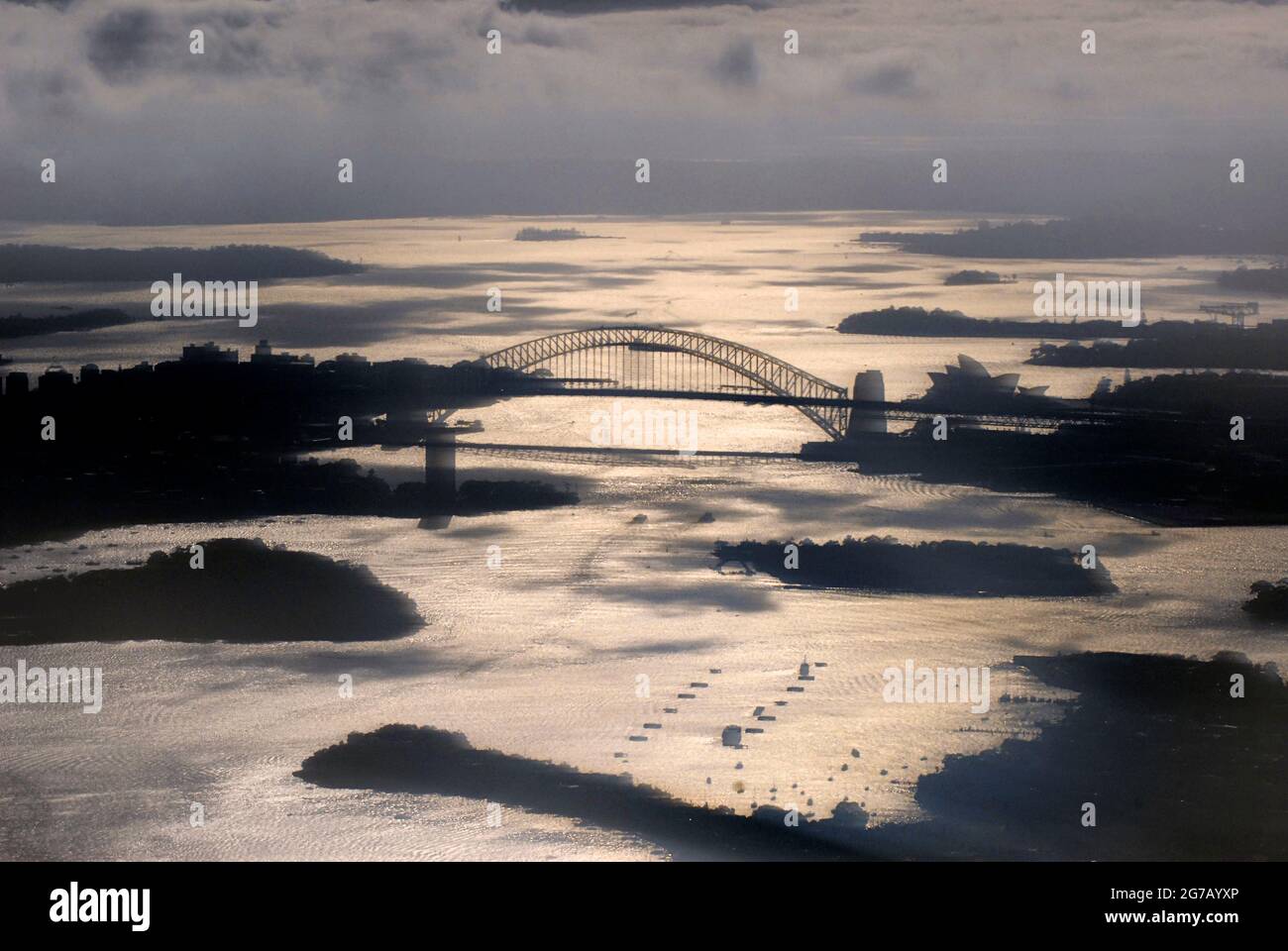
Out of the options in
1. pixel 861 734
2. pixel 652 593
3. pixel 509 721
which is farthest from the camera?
pixel 652 593

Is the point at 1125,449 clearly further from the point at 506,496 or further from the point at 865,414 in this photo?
the point at 506,496

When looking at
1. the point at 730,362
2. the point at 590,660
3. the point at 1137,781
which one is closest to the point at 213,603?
the point at 590,660

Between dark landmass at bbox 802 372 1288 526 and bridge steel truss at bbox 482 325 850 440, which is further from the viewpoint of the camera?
bridge steel truss at bbox 482 325 850 440

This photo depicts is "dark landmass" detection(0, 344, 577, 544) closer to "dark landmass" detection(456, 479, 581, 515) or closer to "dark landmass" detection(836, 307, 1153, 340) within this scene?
"dark landmass" detection(456, 479, 581, 515)

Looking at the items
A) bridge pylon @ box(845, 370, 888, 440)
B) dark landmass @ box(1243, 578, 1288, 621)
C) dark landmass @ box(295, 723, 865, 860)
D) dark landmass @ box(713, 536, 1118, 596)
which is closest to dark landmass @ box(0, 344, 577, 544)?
dark landmass @ box(713, 536, 1118, 596)

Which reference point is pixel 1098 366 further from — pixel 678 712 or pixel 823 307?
pixel 678 712

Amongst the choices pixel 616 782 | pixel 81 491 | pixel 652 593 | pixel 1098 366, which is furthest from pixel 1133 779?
pixel 1098 366
